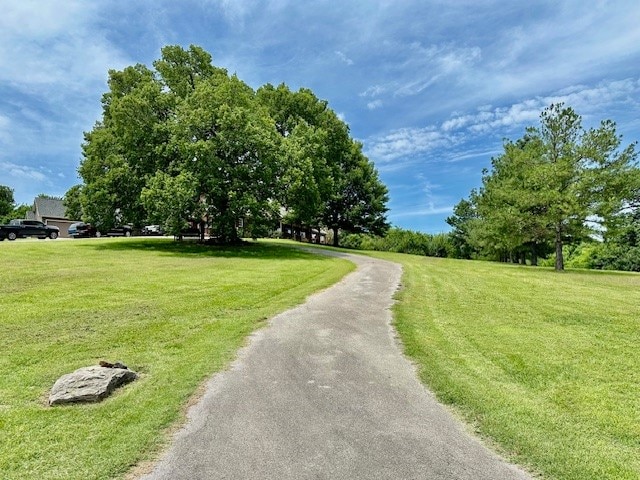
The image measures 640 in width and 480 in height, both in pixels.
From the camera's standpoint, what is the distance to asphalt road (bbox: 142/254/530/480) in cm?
362

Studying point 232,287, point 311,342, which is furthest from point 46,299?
point 311,342

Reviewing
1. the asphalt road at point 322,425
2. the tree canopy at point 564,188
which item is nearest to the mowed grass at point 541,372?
the asphalt road at point 322,425

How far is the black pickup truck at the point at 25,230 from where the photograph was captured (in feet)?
111

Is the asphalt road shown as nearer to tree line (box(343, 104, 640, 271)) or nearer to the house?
tree line (box(343, 104, 640, 271))

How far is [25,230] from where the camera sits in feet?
115

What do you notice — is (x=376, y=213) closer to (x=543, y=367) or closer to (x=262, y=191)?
(x=262, y=191)

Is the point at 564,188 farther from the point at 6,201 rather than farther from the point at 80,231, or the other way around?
the point at 6,201

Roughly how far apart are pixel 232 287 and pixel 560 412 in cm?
1040

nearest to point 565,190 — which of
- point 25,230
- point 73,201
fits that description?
point 73,201

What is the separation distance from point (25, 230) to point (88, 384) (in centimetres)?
3760

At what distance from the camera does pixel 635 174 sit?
23391mm

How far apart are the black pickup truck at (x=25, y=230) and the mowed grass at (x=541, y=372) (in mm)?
35505

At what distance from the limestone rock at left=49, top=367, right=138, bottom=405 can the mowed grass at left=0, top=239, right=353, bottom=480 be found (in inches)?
5.5

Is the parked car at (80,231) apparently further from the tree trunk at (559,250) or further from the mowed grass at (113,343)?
the tree trunk at (559,250)
